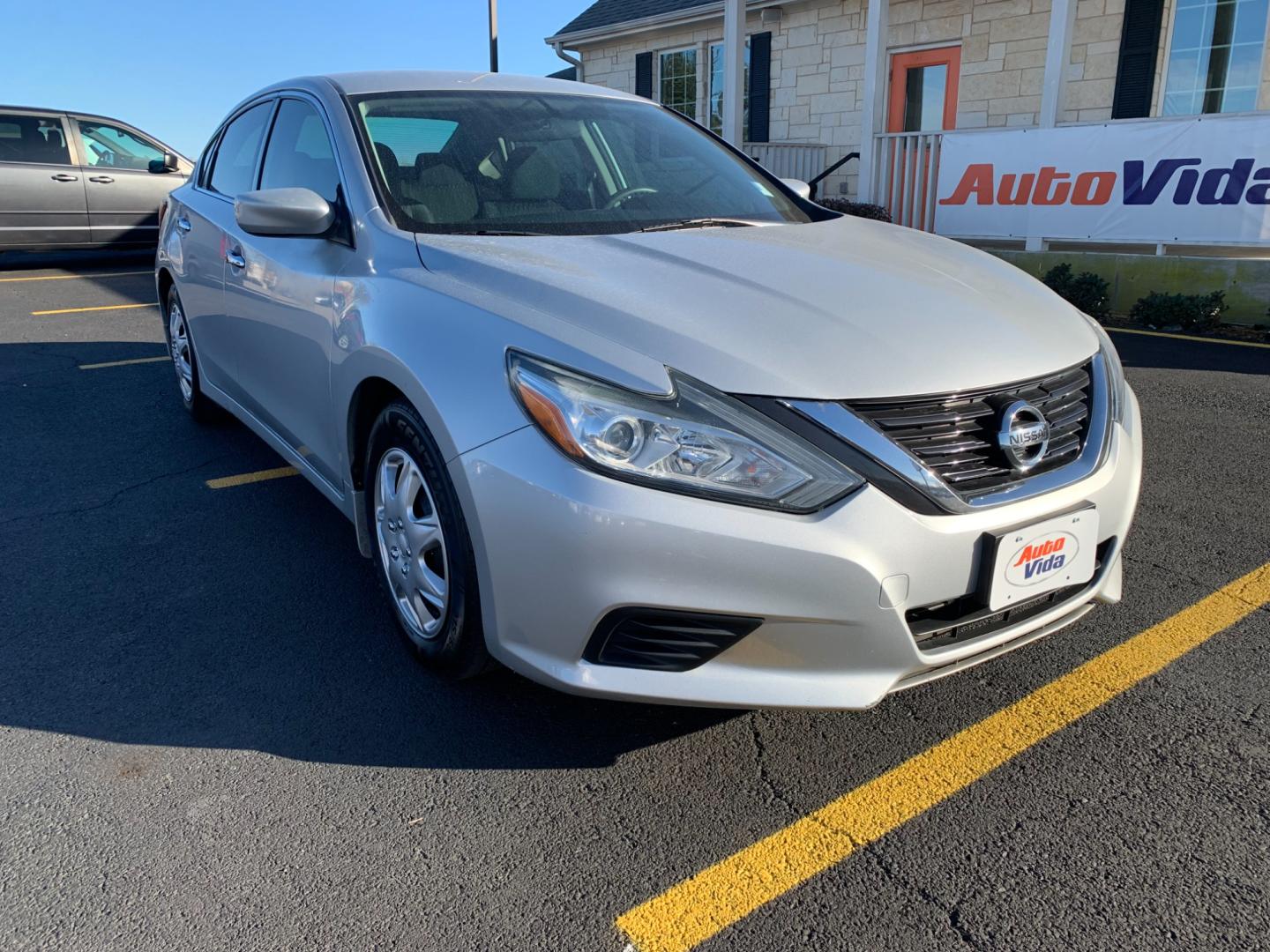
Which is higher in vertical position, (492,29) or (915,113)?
(492,29)

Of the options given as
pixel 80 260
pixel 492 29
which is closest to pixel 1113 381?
pixel 80 260

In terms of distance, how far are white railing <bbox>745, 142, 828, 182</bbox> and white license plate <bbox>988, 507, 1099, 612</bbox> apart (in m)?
11.4

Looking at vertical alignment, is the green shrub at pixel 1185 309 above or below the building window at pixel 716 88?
below

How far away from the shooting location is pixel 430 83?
138 inches

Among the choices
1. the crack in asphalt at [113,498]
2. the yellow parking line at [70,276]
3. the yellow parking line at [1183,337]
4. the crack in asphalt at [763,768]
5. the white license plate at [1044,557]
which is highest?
the white license plate at [1044,557]

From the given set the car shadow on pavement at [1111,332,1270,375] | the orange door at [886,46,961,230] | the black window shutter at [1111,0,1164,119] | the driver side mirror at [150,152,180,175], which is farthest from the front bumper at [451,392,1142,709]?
the black window shutter at [1111,0,1164,119]

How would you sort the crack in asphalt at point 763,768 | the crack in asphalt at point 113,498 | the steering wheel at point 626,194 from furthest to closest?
the crack in asphalt at point 113,498 < the steering wheel at point 626,194 < the crack in asphalt at point 763,768

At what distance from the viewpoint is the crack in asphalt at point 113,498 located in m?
A: 3.92

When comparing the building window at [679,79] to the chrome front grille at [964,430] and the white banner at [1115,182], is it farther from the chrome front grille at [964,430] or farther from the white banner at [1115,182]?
the chrome front grille at [964,430]

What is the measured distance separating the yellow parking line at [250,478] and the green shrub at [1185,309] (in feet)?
22.4

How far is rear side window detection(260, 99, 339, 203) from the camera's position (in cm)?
324

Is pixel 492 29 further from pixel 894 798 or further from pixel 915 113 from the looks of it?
pixel 894 798

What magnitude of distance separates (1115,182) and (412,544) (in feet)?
26.6

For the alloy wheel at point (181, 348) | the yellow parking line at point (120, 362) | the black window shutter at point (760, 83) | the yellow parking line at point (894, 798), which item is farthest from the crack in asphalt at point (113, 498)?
the black window shutter at point (760, 83)
